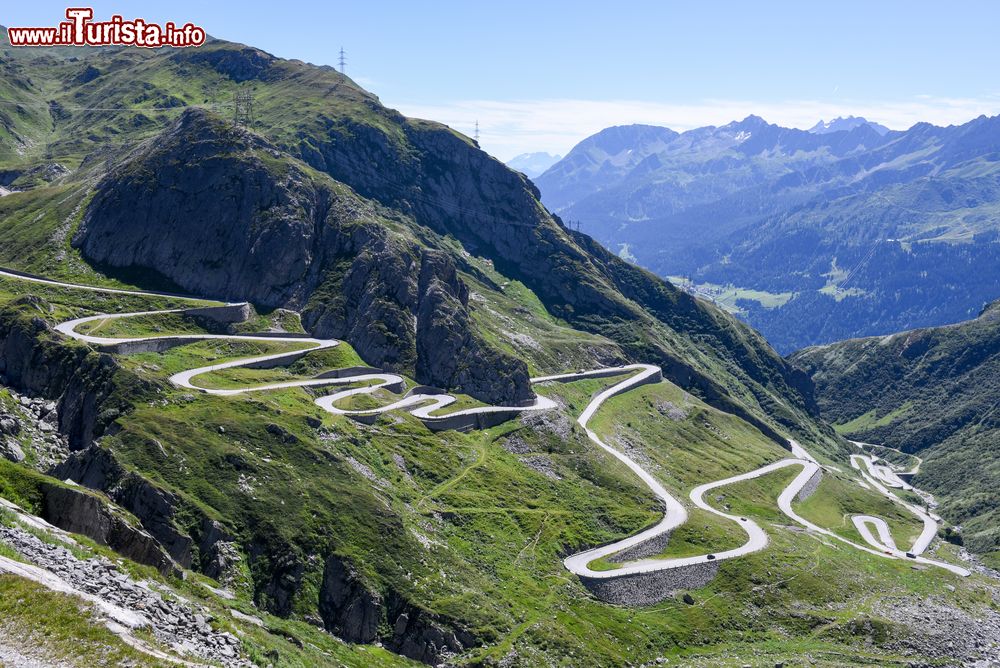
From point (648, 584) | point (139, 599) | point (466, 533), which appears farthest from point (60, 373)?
point (648, 584)

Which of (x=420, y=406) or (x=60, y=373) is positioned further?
(x=420, y=406)

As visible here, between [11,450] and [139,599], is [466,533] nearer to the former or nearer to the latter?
A: [11,450]

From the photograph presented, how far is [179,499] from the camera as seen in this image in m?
101

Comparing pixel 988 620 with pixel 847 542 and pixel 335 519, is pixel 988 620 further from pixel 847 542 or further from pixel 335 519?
pixel 335 519

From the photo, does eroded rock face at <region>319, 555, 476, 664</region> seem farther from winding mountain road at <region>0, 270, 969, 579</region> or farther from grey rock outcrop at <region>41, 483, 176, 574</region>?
winding mountain road at <region>0, 270, 969, 579</region>

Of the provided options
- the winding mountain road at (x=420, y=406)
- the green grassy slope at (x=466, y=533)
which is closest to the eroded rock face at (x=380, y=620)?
the green grassy slope at (x=466, y=533)

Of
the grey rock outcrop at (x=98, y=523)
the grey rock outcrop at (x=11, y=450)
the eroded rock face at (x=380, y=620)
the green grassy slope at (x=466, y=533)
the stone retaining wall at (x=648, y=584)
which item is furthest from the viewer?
the stone retaining wall at (x=648, y=584)

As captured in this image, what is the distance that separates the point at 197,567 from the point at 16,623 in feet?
175

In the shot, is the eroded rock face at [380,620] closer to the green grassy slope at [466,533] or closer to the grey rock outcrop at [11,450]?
the green grassy slope at [466,533]

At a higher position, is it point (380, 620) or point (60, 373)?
point (60, 373)

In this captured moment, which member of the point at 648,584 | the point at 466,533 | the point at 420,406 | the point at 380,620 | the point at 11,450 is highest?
the point at 11,450

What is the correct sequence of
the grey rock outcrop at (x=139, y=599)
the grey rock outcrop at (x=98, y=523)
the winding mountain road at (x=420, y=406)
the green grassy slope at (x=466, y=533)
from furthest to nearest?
the winding mountain road at (x=420, y=406) → the green grassy slope at (x=466, y=533) → the grey rock outcrop at (x=98, y=523) → the grey rock outcrop at (x=139, y=599)

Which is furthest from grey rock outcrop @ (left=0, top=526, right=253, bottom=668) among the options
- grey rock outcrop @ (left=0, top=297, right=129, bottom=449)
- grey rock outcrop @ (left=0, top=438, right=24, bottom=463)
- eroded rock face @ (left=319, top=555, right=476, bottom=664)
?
grey rock outcrop @ (left=0, top=297, right=129, bottom=449)

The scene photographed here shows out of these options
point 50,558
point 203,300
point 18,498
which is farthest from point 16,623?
point 203,300
